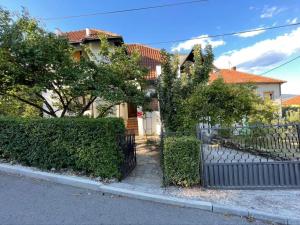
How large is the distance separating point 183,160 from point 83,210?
215 cm

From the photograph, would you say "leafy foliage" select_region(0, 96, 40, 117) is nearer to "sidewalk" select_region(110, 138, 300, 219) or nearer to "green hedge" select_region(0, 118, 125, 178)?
"green hedge" select_region(0, 118, 125, 178)

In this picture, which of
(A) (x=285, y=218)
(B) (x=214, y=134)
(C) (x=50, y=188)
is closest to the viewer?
(A) (x=285, y=218)

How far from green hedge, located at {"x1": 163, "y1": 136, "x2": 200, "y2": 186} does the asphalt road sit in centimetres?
83

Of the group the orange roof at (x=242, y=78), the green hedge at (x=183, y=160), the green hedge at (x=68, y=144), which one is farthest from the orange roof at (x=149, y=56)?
the green hedge at (x=183, y=160)

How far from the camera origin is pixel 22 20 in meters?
8.26

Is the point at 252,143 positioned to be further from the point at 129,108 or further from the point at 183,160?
the point at 129,108

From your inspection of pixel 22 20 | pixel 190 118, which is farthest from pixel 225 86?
pixel 22 20

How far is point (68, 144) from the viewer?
5.65m

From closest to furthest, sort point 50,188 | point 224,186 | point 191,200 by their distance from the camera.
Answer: point 191,200
point 50,188
point 224,186

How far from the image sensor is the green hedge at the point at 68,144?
548 cm

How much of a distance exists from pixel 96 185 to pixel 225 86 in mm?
5406

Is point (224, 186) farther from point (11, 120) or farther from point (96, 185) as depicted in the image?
point (11, 120)

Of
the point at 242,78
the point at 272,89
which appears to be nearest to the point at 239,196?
the point at 242,78

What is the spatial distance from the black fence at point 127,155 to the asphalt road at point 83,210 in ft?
4.41
